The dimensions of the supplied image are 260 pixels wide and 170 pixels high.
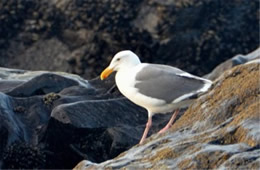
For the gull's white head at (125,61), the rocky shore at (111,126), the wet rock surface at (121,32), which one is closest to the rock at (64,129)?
the rocky shore at (111,126)

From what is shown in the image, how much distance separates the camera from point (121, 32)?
617 inches

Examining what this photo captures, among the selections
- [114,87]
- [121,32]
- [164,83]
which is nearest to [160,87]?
[164,83]

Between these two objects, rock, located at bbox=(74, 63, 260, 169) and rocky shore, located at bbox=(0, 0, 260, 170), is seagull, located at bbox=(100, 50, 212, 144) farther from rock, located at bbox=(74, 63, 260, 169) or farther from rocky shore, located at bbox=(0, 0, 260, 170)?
rock, located at bbox=(74, 63, 260, 169)

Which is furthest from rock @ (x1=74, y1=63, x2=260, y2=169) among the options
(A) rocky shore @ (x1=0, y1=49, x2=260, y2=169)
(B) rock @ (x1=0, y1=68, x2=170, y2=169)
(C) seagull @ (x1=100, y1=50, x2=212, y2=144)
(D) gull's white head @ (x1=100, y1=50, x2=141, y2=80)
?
(B) rock @ (x1=0, y1=68, x2=170, y2=169)

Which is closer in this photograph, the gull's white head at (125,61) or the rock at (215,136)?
the rock at (215,136)

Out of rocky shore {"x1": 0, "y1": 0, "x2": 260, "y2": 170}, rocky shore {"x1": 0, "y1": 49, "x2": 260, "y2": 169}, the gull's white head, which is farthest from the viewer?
the gull's white head

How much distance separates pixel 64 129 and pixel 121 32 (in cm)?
617

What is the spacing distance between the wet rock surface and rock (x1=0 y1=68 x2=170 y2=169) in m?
5.25

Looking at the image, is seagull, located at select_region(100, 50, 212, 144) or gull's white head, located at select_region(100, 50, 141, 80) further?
gull's white head, located at select_region(100, 50, 141, 80)

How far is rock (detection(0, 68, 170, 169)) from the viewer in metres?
9.66

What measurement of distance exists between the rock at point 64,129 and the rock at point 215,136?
2799mm

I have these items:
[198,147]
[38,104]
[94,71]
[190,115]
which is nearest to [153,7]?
[94,71]

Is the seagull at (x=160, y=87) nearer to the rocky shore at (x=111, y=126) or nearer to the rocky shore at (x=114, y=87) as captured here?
the rocky shore at (x=114, y=87)

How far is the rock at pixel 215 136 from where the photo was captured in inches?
221
